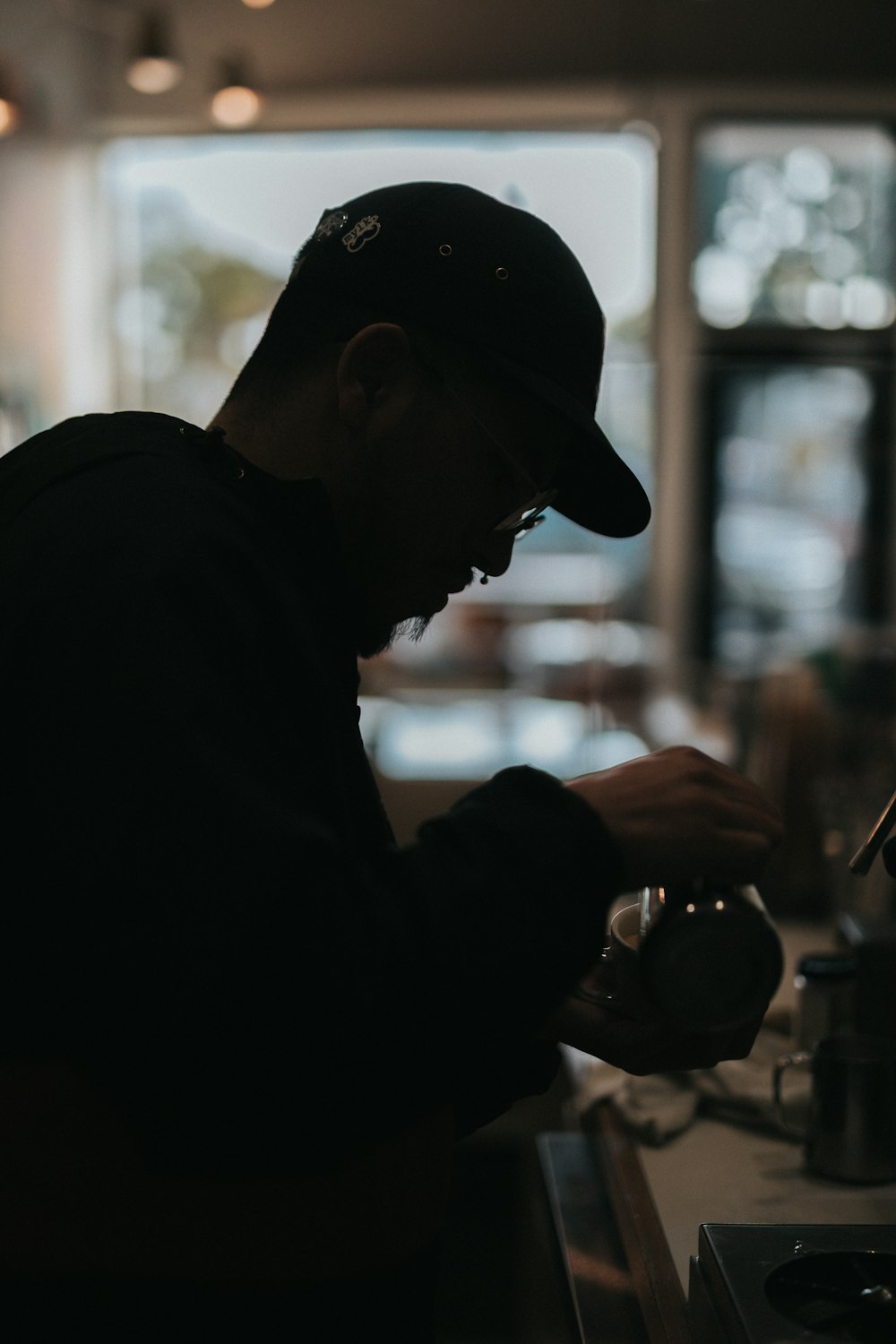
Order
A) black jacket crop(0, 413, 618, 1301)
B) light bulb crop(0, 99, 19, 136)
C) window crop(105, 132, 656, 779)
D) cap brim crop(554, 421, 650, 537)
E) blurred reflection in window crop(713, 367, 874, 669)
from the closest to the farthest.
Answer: black jacket crop(0, 413, 618, 1301)
cap brim crop(554, 421, 650, 537)
light bulb crop(0, 99, 19, 136)
window crop(105, 132, 656, 779)
blurred reflection in window crop(713, 367, 874, 669)

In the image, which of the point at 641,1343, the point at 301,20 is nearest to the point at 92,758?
the point at 641,1343

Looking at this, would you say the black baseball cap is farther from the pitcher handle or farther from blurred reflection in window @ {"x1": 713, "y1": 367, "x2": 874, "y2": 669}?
blurred reflection in window @ {"x1": 713, "y1": 367, "x2": 874, "y2": 669}

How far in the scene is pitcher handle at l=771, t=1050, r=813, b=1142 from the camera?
1.23 metres

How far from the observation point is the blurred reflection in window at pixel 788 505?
6.19m

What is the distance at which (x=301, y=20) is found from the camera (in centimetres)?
518

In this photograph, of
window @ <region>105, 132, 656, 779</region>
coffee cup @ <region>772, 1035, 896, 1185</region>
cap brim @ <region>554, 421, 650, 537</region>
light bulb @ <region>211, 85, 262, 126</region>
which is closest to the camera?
cap brim @ <region>554, 421, 650, 537</region>

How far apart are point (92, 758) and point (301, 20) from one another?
5211mm

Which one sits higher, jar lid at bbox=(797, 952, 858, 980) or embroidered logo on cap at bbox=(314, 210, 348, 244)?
embroidered logo on cap at bbox=(314, 210, 348, 244)

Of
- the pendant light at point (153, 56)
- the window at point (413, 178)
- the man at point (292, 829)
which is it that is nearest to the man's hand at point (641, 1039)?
the man at point (292, 829)

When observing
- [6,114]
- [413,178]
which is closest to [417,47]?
[413,178]

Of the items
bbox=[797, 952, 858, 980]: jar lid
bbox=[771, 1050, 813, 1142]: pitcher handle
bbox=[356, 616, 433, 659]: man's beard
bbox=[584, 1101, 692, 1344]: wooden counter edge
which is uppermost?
bbox=[356, 616, 433, 659]: man's beard

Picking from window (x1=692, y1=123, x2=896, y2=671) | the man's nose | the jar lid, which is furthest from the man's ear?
window (x1=692, y1=123, x2=896, y2=671)

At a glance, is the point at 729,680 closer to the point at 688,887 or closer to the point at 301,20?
the point at 688,887

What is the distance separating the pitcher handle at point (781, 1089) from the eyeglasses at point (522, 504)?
0.58m
